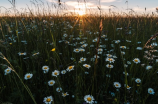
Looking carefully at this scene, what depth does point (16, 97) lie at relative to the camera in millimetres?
1177

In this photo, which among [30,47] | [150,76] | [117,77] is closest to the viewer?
[150,76]

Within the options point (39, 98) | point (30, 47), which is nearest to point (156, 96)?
point (39, 98)

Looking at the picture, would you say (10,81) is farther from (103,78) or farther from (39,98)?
(103,78)

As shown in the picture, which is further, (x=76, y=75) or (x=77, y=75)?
(x=77, y=75)

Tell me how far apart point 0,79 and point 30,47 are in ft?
2.83

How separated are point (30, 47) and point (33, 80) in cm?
95

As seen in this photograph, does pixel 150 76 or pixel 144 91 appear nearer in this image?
pixel 144 91

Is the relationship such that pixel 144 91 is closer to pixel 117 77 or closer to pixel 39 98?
pixel 117 77

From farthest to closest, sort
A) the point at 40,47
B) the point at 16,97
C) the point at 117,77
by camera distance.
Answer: the point at 40,47 < the point at 117,77 < the point at 16,97

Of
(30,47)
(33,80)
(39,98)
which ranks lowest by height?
(39,98)

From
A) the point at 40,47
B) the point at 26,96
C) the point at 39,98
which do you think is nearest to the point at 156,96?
the point at 39,98

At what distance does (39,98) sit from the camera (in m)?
1.28

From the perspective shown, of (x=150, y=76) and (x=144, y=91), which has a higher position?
(x=150, y=76)

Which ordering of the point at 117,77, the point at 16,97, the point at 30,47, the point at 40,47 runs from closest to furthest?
the point at 16,97
the point at 117,77
the point at 40,47
the point at 30,47
